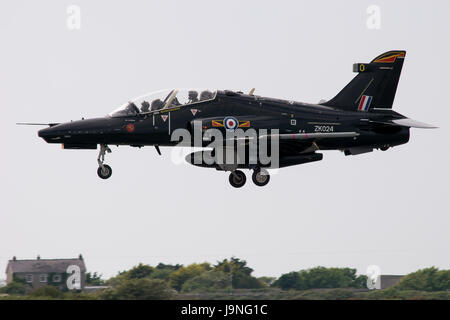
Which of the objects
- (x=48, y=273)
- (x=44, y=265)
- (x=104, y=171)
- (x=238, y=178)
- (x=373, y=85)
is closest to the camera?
(x=104, y=171)

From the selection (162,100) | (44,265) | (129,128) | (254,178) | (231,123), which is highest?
(162,100)

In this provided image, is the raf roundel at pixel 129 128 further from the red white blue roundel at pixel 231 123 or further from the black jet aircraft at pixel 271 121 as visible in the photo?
the red white blue roundel at pixel 231 123

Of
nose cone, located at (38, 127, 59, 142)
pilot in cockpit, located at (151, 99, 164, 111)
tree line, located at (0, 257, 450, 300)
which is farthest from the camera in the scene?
pilot in cockpit, located at (151, 99, 164, 111)

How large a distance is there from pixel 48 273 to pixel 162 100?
8.66m

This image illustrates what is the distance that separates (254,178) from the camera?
3822 centimetres

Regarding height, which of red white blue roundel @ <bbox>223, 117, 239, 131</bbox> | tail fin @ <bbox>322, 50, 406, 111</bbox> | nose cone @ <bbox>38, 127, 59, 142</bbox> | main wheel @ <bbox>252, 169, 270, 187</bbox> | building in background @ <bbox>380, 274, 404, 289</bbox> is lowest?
building in background @ <bbox>380, 274, 404, 289</bbox>

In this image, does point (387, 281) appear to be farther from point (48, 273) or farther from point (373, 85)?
point (48, 273)

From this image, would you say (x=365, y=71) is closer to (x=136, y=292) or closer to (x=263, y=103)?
(x=263, y=103)

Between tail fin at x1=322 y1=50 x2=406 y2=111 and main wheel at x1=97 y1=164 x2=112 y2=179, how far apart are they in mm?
9114

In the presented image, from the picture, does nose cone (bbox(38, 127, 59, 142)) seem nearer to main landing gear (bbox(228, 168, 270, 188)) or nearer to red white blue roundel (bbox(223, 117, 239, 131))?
red white blue roundel (bbox(223, 117, 239, 131))

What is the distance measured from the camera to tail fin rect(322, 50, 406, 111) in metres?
39.2

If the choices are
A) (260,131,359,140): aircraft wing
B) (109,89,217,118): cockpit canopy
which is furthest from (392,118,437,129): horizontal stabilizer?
(109,89,217,118): cockpit canopy

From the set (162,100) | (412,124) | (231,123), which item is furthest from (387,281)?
(162,100)

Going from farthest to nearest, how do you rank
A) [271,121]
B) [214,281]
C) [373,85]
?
[373,85] → [271,121] → [214,281]
